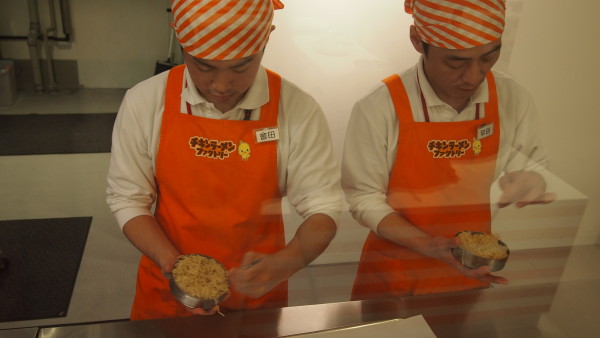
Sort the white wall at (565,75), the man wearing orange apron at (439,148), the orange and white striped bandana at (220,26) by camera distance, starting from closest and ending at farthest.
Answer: the orange and white striped bandana at (220,26), the man wearing orange apron at (439,148), the white wall at (565,75)

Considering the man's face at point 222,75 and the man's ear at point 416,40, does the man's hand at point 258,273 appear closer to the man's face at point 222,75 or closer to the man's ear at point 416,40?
the man's face at point 222,75

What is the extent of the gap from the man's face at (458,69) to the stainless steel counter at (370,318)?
1.27ft

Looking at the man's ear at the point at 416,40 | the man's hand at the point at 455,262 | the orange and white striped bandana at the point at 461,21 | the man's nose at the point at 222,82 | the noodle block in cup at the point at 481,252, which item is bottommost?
the man's hand at the point at 455,262

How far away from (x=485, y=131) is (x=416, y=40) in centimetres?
23

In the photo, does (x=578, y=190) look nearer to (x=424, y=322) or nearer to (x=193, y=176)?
(x=424, y=322)

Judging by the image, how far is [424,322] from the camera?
86 cm

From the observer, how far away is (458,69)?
0.88 metres

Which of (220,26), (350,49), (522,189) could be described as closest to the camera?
(220,26)

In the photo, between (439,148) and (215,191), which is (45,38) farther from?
(439,148)

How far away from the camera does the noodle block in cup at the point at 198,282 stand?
780 millimetres

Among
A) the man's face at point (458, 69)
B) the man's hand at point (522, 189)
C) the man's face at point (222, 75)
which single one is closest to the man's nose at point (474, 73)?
the man's face at point (458, 69)

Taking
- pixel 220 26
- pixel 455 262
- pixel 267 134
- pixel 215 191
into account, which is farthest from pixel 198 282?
pixel 455 262

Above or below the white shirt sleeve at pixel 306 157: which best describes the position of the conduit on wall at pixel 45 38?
above

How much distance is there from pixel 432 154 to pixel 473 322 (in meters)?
0.33
